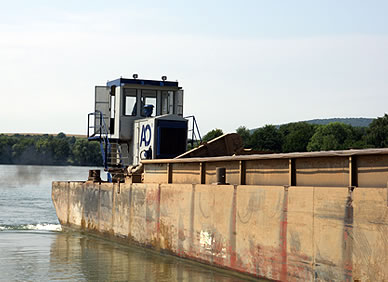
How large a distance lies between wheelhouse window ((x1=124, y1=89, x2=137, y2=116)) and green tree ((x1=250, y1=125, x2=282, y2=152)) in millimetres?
87978

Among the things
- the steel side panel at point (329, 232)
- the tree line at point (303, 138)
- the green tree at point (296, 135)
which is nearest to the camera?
the steel side panel at point (329, 232)

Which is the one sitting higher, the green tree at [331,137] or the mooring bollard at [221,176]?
the green tree at [331,137]

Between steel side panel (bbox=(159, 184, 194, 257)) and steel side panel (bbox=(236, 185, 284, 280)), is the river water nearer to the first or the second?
steel side panel (bbox=(159, 184, 194, 257))

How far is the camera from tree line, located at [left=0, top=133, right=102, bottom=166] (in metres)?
145

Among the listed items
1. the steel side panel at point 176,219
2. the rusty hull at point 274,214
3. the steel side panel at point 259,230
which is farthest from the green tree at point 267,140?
the steel side panel at point 259,230

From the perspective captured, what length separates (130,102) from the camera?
20703 millimetres

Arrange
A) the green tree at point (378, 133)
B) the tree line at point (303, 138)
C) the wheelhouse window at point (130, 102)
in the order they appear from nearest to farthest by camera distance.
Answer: the wheelhouse window at point (130, 102) < the green tree at point (378, 133) < the tree line at point (303, 138)

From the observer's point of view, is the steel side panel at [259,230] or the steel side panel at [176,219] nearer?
the steel side panel at [259,230]

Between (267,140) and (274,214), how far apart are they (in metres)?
99.0

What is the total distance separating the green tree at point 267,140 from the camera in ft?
356

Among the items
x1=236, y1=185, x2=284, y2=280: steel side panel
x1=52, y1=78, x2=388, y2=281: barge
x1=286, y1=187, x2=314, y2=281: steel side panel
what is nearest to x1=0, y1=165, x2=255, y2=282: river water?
x1=52, y1=78, x2=388, y2=281: barge

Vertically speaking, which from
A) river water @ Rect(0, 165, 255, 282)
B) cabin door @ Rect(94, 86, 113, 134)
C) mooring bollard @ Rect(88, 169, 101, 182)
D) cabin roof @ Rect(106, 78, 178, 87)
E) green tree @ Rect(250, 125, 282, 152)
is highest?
green tree @ Rect(250, 125, 282, 152)

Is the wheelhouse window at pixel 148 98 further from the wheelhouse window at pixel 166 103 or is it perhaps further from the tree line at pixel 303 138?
the tree line at pixel 303 138

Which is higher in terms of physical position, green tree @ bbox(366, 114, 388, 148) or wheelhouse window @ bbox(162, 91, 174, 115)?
green tree @ bbox(366, 114, 388, 148)
